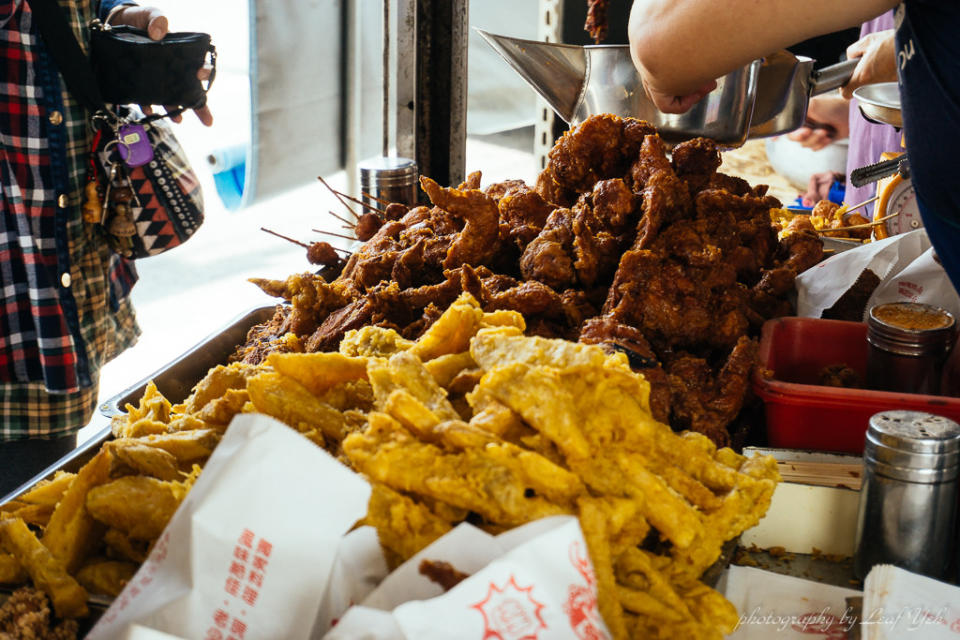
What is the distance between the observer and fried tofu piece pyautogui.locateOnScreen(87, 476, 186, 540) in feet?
3.76

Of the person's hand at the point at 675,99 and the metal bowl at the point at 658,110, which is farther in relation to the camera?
the metal bowl at the point at 658,110

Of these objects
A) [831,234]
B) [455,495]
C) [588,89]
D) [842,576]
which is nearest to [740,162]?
[831,234]

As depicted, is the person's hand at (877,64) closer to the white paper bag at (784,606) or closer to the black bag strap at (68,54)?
the white paper bag at (784,606)

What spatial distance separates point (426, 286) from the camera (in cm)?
187

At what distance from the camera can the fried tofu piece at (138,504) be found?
1146 mm

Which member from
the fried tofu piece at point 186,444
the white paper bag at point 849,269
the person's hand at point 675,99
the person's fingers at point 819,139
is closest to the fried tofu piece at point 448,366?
the fried tofu piece at point 186,444

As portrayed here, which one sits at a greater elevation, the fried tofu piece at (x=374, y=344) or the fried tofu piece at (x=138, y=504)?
the fried tofu piece at (x=374, y=344)

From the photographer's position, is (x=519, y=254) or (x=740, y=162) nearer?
(x=519, y=254)

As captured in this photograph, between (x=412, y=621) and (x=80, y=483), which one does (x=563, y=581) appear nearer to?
(x=412, y=621)

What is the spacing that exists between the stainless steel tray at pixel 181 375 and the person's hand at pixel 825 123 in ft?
13.5

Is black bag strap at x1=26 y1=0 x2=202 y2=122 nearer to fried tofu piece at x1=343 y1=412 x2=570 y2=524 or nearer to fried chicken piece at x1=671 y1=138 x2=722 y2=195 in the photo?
fried chicken piece at x1=671 y1=138 x2=722 y2=195

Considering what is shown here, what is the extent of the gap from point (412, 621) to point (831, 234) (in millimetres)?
2526

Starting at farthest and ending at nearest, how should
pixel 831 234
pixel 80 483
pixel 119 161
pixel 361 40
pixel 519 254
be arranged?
pixel 361 40, pixel 831 234, pixel 119 161, pixel 519 254, pixel 80 483

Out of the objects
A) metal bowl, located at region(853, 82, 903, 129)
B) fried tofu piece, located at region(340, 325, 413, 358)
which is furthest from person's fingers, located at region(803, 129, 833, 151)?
fried tofu piece, located at region(340, 325, 413, 358)
